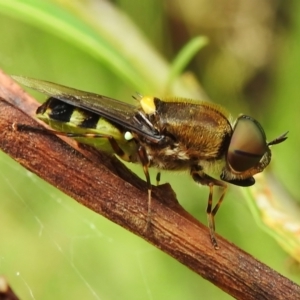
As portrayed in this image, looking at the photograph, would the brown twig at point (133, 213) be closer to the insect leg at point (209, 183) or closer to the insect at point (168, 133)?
the insect at point (168, 133)

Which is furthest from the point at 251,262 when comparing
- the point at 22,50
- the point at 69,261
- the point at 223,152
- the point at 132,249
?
the point at 22,50

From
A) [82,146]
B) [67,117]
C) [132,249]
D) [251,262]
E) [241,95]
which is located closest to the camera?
[251,262]

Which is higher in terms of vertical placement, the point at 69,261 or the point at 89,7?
the point at 89,7

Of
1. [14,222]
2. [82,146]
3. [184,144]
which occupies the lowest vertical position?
[14,222]

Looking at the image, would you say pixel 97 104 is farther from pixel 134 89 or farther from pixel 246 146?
pixel 134 89

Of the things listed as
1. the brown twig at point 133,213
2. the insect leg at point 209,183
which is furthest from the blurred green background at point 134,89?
the brown twig at point 133,213

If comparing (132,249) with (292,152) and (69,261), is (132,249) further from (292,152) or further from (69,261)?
(292,152)
